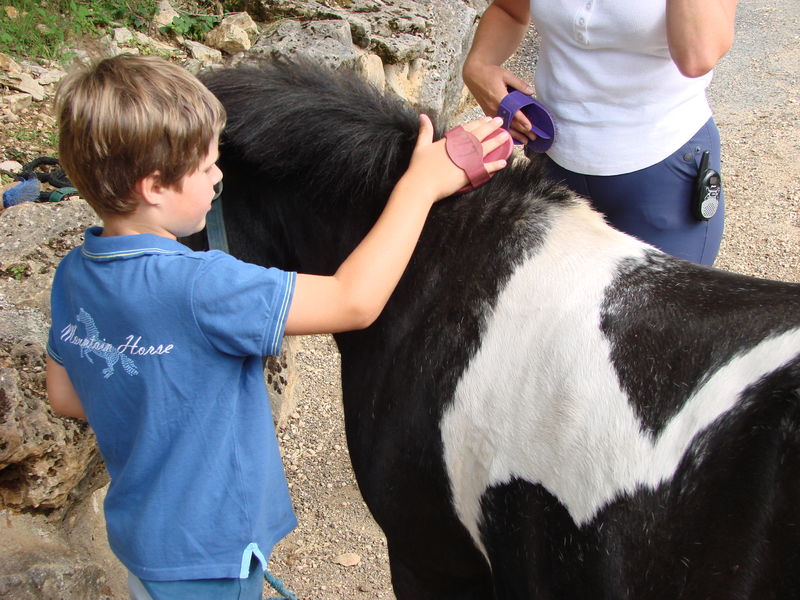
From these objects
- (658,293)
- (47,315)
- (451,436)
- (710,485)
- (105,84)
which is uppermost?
(105,84)

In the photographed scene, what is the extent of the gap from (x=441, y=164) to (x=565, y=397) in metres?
0.47

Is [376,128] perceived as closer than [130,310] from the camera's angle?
No

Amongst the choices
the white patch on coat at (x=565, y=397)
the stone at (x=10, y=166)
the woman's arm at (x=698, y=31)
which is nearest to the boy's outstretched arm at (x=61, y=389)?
the white patch on coat at (x=565, y=397)

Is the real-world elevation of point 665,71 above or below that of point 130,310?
above

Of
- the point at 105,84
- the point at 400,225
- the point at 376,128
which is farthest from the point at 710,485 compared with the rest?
the point at 105,84

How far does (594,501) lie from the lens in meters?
1.16

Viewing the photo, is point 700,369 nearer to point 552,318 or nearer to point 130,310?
point 552,318

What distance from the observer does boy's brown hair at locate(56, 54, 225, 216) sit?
1142 millimetres

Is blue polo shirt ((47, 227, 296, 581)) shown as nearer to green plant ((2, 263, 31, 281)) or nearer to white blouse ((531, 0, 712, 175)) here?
white blouse ((531, 0, 712, 175))

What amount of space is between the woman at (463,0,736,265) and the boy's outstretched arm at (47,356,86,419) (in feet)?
3.63

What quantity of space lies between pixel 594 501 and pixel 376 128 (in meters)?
0.80

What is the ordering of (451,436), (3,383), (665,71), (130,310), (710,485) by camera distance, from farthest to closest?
(3,383), (665,71), (451,436), (130,310), (710,485)

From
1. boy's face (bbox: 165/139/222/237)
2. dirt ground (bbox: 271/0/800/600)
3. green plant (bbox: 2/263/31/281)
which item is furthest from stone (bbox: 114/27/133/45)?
boy's face (bbox: 165/139/222/237)

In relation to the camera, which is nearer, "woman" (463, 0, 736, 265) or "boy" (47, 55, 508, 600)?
"boy" (47, 55, 508, 600)
